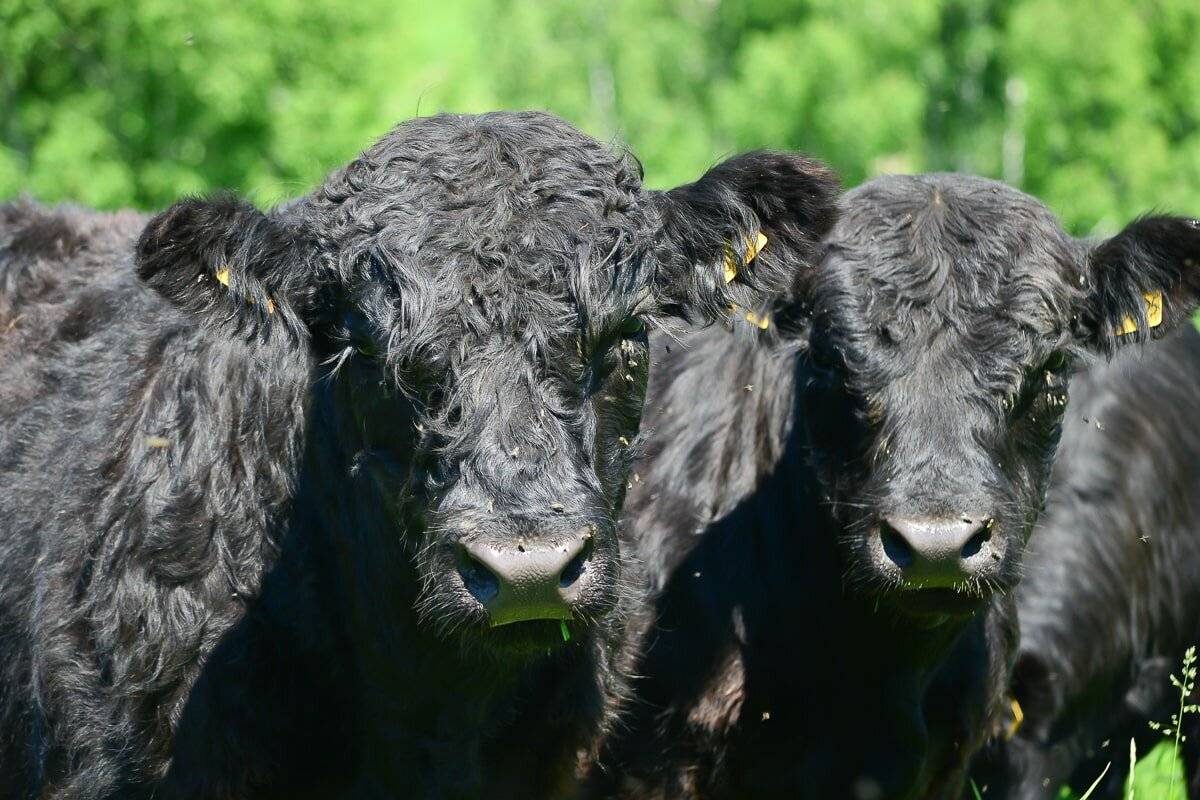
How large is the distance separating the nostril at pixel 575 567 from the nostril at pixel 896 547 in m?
1.45

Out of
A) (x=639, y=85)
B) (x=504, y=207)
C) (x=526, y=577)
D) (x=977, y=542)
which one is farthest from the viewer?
(x=639, y=85)

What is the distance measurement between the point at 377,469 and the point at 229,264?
76 centimetres

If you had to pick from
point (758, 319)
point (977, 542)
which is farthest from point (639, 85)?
point (977, 542)

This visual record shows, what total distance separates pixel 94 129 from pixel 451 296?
11.8 m

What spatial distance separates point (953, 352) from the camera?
5.77 metres

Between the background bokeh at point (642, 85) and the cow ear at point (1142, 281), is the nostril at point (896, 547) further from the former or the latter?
the background bokeh at point (642, 85)

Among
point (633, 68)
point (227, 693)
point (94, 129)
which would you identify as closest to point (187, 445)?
point (227, 693)

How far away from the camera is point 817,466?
20.0ft

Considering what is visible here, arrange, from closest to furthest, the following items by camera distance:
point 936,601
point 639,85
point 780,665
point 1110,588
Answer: point 936,601 < point 780,665 < point 1110,588 < point 639,85

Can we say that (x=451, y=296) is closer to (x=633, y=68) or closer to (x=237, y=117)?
(x=237, y=117)

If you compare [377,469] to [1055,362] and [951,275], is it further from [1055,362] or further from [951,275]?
[1055,362]

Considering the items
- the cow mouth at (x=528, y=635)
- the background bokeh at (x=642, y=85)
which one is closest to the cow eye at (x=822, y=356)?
the cow mouth at (x=528, y=635)

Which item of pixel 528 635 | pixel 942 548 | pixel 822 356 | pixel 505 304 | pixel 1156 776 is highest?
pixel 822 356

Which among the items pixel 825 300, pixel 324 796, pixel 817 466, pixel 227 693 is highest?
pixel 825 300
